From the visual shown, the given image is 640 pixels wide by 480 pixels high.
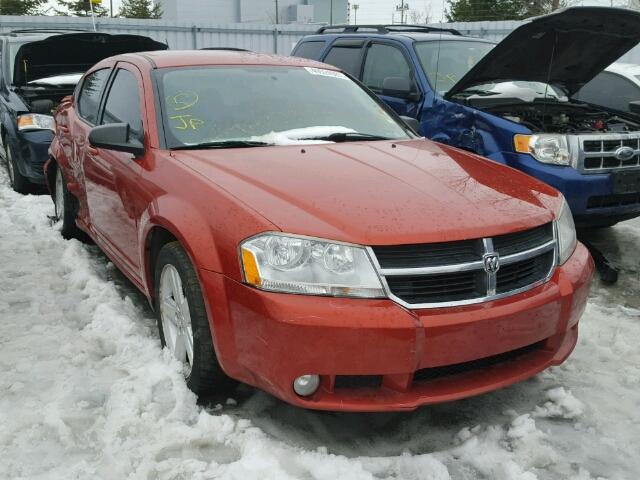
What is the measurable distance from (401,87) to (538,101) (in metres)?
1.21

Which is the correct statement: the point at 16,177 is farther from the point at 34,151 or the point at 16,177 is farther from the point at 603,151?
the point at 603,151

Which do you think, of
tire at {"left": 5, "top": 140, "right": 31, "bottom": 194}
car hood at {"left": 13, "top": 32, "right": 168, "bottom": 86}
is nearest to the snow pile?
tire at {"left": 5, "top": 140, "right": 31, "bottom": 194}

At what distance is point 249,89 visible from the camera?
3.78 metres

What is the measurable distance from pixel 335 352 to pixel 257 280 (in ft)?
1.32

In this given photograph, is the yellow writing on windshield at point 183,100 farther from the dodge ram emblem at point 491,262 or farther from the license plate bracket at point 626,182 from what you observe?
the license plate bracket at point 626,182

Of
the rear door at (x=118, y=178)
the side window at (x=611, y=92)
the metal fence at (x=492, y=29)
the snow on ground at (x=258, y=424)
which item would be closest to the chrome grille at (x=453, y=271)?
the snow on ground at (x=258, y=424)

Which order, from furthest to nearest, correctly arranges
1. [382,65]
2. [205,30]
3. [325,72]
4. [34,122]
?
[205,30], [34,122], [382,65], [325,72]

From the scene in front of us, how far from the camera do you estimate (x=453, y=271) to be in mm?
2494

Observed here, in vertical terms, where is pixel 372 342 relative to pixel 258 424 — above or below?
above

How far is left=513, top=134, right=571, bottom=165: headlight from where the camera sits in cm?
484

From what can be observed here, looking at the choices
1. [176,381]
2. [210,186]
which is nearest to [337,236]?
[210,186]

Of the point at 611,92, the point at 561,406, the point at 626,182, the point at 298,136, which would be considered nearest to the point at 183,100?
the point at 298,136

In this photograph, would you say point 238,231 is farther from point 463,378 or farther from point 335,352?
point 463,378

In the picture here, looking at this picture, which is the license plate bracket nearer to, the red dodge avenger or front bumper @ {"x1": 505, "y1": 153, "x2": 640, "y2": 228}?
front bumper @ {"x1": 505, "y1": 153, "x2": 640, "y2": 228}
